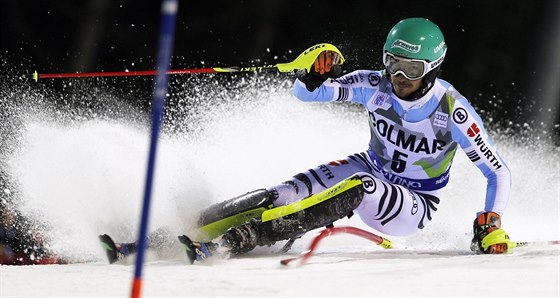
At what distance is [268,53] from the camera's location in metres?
8.83

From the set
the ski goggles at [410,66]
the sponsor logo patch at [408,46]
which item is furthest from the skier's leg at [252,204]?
the sponsor logo patch at [408,46]

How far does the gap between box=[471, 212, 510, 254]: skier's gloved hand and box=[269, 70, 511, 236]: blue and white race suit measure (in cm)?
7

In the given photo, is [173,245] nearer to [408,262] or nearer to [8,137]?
[408,262]

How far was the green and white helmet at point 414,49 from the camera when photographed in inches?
151

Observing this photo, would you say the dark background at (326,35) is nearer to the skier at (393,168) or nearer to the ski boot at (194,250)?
the skier at (393,168)

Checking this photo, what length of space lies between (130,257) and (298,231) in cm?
76

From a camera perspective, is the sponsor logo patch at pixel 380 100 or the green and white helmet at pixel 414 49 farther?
the sponsor logo patch at pixel 380 100

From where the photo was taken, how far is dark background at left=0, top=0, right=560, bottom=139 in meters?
8.37

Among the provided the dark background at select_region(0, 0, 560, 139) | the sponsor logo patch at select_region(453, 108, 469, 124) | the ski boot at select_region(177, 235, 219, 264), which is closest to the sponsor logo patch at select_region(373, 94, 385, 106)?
the sponsor logo patch at select_region(453, 108, 469, 124)

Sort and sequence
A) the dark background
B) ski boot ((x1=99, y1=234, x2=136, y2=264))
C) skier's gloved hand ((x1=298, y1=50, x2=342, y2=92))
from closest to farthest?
1. ski boot ((x1=99, y1=234, x2=136, y2=264))
2. skier's gloved hand ((x1=298, y1=50, x2=342, y2=92))
3. the dark background

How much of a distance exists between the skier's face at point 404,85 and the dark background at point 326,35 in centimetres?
422

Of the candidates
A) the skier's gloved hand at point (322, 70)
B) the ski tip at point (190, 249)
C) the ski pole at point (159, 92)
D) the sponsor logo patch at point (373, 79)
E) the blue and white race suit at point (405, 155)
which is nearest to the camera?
the ski pole at point (159, 92)

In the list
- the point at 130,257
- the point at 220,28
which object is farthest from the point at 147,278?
the point at 220,28

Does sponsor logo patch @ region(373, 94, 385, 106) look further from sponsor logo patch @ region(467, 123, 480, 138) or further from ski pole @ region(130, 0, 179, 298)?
ski pole @ region(130, 0, 179, 298)
